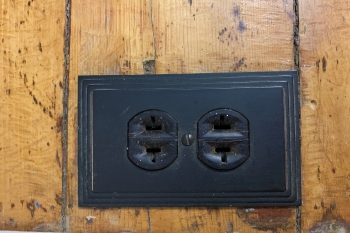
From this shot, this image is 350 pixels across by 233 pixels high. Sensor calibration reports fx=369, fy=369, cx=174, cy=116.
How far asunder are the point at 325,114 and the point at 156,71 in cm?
41

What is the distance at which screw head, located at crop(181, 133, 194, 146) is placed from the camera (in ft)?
2.84

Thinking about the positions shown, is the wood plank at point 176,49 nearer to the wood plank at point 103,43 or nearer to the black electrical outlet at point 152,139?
the wood plank at point 103,43

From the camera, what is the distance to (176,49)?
0.89 m

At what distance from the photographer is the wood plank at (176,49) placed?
868 mm

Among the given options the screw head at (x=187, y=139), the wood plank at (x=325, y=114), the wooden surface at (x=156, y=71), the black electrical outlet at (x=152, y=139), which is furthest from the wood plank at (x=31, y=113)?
the wood plank at (x=325, y=114)

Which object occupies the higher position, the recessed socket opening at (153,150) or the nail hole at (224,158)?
Answer: the recessed socket opening at (153,150)

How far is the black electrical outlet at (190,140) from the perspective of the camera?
855 mm

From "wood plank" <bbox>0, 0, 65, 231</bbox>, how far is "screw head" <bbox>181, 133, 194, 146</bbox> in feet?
1.00

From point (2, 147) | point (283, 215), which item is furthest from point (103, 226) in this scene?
point (283, 215)

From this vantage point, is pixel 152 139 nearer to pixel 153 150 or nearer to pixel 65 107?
pixel 153 150

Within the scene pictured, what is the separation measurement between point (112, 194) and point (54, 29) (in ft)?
1.41

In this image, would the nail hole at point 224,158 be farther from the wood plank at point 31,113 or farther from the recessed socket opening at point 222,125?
the wood plank at point 31,113

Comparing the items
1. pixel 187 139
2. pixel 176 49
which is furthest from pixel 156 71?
pixel 187 139

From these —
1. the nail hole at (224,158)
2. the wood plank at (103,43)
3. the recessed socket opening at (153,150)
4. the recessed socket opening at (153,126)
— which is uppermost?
the wood plank at (103,43)
